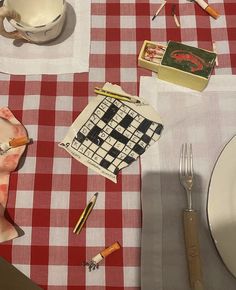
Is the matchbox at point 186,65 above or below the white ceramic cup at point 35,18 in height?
below

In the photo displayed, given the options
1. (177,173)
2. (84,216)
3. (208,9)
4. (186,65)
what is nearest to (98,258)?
(84,216)

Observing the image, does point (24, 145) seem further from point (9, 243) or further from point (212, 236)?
point (212, 236)

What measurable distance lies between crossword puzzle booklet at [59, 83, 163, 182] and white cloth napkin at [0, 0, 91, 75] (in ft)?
0.29

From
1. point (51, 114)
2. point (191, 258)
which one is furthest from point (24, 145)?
point (191, 258)

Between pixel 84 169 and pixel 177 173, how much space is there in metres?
0.15

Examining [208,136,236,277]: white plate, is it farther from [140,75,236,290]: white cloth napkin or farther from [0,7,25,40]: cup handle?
[0,7,25,40]: cup handle

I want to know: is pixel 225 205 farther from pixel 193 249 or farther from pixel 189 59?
pixel 189 59

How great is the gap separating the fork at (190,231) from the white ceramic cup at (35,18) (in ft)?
1.01

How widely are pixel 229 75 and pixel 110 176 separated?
27 cm

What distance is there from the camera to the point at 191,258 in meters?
0.57

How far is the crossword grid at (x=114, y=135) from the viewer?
0.63 metres

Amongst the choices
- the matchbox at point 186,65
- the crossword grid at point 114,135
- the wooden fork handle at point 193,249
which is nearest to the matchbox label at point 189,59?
the matchbox at point 186,65

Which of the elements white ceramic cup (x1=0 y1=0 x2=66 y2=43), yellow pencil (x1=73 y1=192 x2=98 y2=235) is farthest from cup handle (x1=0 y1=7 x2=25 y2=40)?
yellow pencil (x1=73 y1=192 x2=98 y2=235)

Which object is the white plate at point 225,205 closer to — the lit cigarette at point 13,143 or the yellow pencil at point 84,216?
the yellow pencil at point 84,216
